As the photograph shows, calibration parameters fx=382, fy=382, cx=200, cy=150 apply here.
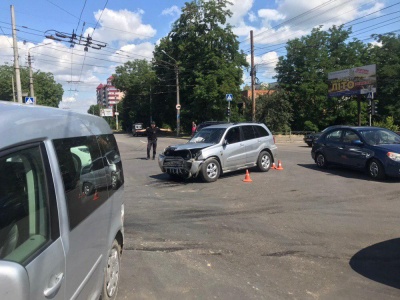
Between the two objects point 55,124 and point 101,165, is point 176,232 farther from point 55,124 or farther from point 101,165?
point 55,124

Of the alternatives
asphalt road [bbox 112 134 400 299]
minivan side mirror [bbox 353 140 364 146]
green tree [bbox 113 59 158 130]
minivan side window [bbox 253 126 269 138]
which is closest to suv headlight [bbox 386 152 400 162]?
asphalt road [bbox 112 134 400 299]

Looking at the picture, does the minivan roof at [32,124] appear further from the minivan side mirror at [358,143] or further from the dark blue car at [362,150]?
the minivan side mirror at [358,143]

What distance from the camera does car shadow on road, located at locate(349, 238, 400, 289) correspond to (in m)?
4.37

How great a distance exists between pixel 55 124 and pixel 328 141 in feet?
39.4

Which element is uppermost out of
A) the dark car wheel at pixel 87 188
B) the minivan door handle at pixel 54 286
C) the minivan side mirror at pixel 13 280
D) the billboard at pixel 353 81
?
the billboard at pixel 353 81

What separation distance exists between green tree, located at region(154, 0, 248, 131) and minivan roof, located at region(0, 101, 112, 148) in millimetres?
42795

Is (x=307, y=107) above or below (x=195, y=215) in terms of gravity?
above

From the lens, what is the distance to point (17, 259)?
6.28 feet

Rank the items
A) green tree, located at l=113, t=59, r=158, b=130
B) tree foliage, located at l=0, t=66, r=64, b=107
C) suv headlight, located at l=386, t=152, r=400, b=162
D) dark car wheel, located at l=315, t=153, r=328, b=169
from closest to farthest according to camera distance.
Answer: suv headlight, located at l=386, t=152, r=400, b=162, dark car wheel, located at l=315, t=153, r=328, b=169, green tree, located at l=113, t=59, r=158, b=130, tree foliage, located at l=0, t=66, r=64, b=107

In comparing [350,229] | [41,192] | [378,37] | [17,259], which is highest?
[378,37]

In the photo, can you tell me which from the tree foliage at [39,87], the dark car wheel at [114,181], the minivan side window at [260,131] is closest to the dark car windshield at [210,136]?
the minivan side window at [260,131]

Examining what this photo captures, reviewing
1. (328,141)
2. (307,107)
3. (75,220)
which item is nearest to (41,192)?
(75,220)

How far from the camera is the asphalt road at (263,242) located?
13.7 feet

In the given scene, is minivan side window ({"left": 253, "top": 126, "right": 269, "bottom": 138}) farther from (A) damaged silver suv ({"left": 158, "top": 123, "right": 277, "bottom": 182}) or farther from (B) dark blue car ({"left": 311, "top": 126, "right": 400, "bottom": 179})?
→ (B) dark blue car ({"left": 311, "top": 126, "right": 400, "bottom": 179})
